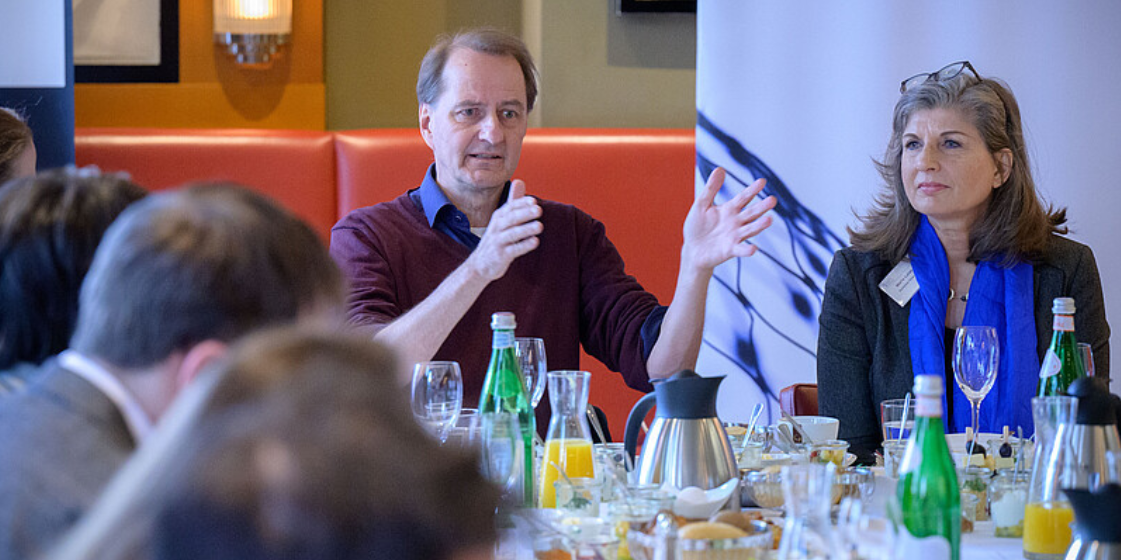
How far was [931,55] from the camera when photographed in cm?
357

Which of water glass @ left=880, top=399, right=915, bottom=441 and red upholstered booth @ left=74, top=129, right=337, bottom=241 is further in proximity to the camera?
red upholstered booth @ left=74, top=129, right=337, bottom=241

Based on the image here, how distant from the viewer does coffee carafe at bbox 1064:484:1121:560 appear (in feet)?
4.01

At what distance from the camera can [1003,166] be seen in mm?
3014

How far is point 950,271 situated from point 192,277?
2471mm

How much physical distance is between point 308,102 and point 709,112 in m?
1.89

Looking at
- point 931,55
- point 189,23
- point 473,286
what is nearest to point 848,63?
point 931,55

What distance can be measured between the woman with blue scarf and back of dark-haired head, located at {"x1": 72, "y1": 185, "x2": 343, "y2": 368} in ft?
6.83

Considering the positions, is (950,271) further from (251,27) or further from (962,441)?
(251,27)

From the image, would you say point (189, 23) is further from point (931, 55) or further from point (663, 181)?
point (931, 55)

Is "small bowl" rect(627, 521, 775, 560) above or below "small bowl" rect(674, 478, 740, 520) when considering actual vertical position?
above

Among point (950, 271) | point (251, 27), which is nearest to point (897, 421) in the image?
point (950, 271)

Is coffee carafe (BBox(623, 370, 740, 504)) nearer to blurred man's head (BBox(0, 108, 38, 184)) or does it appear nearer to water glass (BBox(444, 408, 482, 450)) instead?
water glass (BBox(444, 408, 482, 450))

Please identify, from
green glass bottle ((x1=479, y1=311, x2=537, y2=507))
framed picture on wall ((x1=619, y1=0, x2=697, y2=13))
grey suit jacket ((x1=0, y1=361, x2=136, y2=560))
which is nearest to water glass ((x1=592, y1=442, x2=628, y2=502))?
green glass bottle ((x1=479, y1=311, x2=537, y2=507))

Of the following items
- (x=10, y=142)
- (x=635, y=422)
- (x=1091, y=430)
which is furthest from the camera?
(x=10, y=142)
